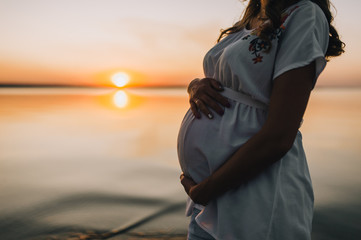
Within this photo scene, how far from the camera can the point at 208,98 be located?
1.13 metres

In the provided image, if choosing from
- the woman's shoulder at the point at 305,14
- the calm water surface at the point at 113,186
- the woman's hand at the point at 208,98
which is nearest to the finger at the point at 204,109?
the woman's hand at the point at 208,98

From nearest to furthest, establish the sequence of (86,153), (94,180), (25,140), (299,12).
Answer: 1. (299,12)
2. (94,180)
3. (86,153)
4. (25,140)

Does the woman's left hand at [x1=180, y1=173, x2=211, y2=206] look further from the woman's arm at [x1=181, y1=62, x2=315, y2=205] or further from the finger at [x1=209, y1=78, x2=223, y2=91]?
the finger at [x1=209, y1=78, x2=223, y2=91]

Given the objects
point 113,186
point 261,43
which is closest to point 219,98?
point 261,43

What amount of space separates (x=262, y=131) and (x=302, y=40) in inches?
12.1

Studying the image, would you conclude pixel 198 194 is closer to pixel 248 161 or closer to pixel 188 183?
pixel 188 183

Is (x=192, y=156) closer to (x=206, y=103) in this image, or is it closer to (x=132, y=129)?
(x=206, y=103)

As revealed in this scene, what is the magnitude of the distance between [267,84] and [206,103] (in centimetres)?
Answer: 29

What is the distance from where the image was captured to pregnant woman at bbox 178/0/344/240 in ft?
2.79

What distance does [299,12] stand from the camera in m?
0.89

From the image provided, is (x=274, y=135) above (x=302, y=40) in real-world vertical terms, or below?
below

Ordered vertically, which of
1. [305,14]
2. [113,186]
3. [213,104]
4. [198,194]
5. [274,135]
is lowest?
[198,194]

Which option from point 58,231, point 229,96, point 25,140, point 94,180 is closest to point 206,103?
point 229,96


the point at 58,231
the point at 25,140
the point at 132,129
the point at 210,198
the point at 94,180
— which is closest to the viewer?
the point at 210,198
